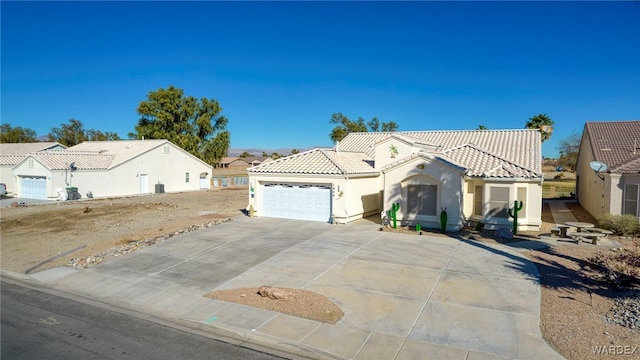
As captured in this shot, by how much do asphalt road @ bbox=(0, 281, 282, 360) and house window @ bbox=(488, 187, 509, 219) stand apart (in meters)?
14.8

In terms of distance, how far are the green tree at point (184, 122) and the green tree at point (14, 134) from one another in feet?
134

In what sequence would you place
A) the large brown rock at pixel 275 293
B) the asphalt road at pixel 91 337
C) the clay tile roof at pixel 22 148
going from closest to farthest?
the asphalt road at pixel 91 337
the large brown rock at pixel 275 293
the clay tile roof at pixel 22 148

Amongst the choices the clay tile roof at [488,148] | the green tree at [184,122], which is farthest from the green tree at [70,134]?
the clay tile roof at [488,148]

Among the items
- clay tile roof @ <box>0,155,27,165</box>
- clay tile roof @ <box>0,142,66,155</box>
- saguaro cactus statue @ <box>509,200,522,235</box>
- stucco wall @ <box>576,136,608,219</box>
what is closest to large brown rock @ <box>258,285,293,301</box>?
saguaro cactus statue @ <box>509,200,522,235</box>

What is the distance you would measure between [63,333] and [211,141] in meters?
54.9

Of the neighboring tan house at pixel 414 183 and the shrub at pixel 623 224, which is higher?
the neighboring tan house at pixel 414 183

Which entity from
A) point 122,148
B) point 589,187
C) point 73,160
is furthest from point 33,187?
point 589,187

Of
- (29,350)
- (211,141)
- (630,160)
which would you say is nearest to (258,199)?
(29,350)

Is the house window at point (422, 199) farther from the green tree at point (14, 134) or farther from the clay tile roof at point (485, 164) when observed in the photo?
the green tree at point (14, 134)

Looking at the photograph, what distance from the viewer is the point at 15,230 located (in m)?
21.5

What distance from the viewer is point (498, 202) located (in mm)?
19344

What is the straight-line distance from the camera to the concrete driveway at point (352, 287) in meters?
8.39

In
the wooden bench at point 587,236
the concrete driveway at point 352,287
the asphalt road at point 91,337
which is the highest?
the wooden bench at point 587,236

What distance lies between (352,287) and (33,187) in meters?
37.9
